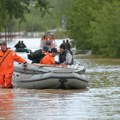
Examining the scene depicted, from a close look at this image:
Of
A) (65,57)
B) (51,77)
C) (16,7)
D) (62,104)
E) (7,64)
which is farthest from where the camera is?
(16,7)

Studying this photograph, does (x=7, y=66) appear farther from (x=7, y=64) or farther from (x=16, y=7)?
(x=16, y=7)

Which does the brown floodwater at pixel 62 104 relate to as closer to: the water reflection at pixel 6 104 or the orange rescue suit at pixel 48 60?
the water reflection at pixel 6 104

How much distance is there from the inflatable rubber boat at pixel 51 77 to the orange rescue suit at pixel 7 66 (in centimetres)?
30

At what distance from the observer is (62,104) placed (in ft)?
59.3

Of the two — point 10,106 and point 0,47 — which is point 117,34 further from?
point 10,106

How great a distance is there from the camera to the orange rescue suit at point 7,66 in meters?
23.2

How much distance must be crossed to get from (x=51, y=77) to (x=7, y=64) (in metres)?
1.82

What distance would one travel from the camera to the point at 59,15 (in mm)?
78688

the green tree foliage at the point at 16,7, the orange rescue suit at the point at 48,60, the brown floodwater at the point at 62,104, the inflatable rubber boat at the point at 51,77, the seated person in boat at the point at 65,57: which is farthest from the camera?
the green tree foliage at the point at 16,7

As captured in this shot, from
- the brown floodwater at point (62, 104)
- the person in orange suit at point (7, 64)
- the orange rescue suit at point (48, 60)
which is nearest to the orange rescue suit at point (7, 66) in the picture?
the person in orange suit at point (7, 64)

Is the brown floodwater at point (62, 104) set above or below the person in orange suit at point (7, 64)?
below

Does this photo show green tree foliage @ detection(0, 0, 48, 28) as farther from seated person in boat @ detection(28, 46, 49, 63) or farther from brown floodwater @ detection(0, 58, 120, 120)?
brown floodwater @ detection(0, 58, 120, 120)

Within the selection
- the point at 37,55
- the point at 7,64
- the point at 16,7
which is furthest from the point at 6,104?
the point at 16,7

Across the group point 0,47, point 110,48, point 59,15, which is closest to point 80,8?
point 110,48
